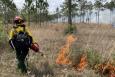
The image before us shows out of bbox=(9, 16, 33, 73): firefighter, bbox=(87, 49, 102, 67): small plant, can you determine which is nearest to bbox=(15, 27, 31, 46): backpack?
bbox=(9, 16, 33, 73): firefighter

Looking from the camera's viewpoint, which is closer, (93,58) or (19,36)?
(19,36)

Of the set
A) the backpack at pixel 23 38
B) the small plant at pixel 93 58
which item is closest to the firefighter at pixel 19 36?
the backpack at pixel 23 38

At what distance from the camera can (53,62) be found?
34.1ft

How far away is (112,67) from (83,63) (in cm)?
108

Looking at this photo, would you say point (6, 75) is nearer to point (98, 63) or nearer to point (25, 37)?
point (25, 37)

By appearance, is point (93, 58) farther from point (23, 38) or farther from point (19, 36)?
point (19, 36)

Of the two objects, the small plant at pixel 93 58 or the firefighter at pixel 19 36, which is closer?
the firefighter at pixel 19 36

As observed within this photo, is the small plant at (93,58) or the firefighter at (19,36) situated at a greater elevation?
the firefighter at (19,36)

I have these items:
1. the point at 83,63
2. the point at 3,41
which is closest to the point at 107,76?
the point at 83,63

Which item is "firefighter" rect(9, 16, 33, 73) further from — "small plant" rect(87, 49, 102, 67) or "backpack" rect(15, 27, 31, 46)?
"small plant" rect(87, 49, 102, 67)

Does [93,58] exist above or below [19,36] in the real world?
below

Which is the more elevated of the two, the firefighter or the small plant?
the firefighter

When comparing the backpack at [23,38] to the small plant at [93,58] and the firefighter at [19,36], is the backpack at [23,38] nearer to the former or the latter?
the firefighter at [19,36]

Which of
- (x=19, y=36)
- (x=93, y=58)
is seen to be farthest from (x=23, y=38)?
(x=93, y=58)
